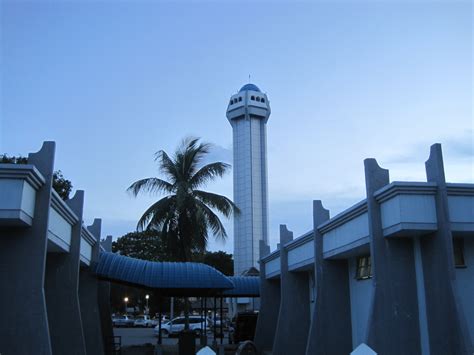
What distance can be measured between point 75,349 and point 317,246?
24.8 ft

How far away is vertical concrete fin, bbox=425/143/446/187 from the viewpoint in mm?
11289

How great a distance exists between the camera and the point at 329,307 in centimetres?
1641

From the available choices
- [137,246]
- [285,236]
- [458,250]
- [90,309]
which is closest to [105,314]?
[90,309]

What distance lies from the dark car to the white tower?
167 feet

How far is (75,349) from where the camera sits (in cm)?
1401

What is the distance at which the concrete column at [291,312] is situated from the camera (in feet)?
66.8

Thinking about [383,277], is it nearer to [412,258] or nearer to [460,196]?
[412,258]

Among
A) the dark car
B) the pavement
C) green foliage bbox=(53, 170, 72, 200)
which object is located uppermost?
green foliage bbox=(53, 170, 72, 200)

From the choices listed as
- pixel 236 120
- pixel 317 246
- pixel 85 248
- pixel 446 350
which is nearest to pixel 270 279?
pixel 317 246

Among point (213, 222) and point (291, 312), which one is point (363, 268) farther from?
point (213, 222)

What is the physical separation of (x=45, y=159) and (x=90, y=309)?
26.9 ft

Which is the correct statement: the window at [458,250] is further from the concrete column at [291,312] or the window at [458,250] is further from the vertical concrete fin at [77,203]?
the vertical concrete fin at [77,203]

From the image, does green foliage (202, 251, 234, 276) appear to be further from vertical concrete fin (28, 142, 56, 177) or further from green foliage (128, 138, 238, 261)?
vertical concrete fin (28, 142, 56, 177)

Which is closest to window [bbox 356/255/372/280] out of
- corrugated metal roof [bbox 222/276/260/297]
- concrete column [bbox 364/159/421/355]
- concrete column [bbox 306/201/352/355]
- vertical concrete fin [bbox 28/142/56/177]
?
concrete column [bbox 306/201/352/355]
